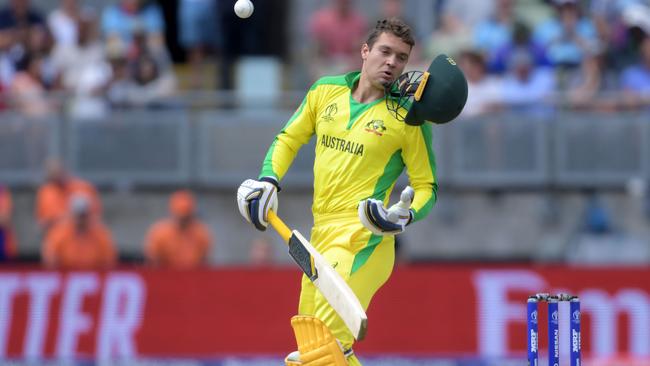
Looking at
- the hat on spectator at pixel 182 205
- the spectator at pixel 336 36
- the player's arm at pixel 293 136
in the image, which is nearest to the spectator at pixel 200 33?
the spectator at pixel 336 36

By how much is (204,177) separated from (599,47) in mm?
4434

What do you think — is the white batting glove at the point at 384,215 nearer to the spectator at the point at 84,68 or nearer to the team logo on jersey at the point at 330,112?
the team logo on jersey at the point at 330,112

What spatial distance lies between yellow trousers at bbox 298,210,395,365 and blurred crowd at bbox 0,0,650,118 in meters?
7.10

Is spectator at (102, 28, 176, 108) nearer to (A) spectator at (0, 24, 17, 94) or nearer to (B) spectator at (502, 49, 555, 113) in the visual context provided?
(A) spectator at (0, 24, 17, 94)

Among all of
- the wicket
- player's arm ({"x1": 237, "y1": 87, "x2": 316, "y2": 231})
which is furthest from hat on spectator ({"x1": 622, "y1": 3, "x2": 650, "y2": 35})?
the wicket

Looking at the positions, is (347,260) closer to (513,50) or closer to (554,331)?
(554,331)

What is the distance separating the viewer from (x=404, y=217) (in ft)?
25.1

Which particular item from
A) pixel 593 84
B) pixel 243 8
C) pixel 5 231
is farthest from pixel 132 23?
pixel 243 8

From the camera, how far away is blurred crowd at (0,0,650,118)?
50.3 feet

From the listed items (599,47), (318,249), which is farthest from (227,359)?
(318,249)

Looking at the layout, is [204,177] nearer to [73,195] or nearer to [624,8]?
[73,195]

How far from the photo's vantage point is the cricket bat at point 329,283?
7.46m

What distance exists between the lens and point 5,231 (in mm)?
15008

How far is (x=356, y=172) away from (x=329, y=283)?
2.34 ft
